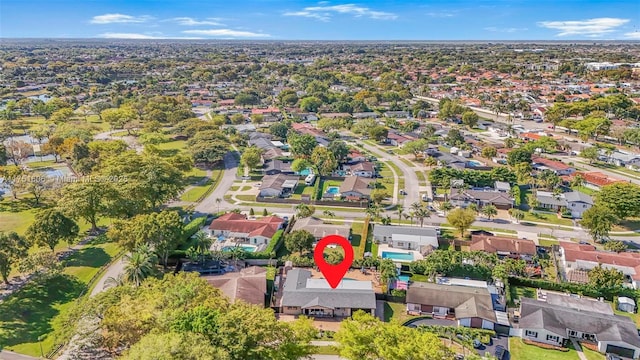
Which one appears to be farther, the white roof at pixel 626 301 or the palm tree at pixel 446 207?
the palm tree at pixel 446 207

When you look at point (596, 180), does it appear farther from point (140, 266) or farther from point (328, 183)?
point (140, 266)

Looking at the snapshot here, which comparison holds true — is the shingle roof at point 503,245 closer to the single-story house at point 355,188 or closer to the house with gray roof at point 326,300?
the house with gray roof at point 326,300

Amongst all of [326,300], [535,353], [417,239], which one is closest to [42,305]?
[326,300]

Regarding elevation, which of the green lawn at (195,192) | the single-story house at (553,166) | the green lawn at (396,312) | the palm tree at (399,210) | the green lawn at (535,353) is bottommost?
the green lawn at (535,353)

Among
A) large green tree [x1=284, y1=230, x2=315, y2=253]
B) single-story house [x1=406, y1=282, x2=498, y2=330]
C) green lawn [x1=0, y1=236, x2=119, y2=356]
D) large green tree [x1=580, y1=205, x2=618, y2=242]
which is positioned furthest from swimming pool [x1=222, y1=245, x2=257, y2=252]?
large green tree [x1=580, y1=205, x2=618, y2=242]

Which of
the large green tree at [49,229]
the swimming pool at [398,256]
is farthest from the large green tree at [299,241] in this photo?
the large green tree at [49,229]

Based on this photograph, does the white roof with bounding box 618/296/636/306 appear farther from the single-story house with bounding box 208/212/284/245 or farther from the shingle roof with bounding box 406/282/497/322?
the single-story house with bounding box 208/212/284/245
